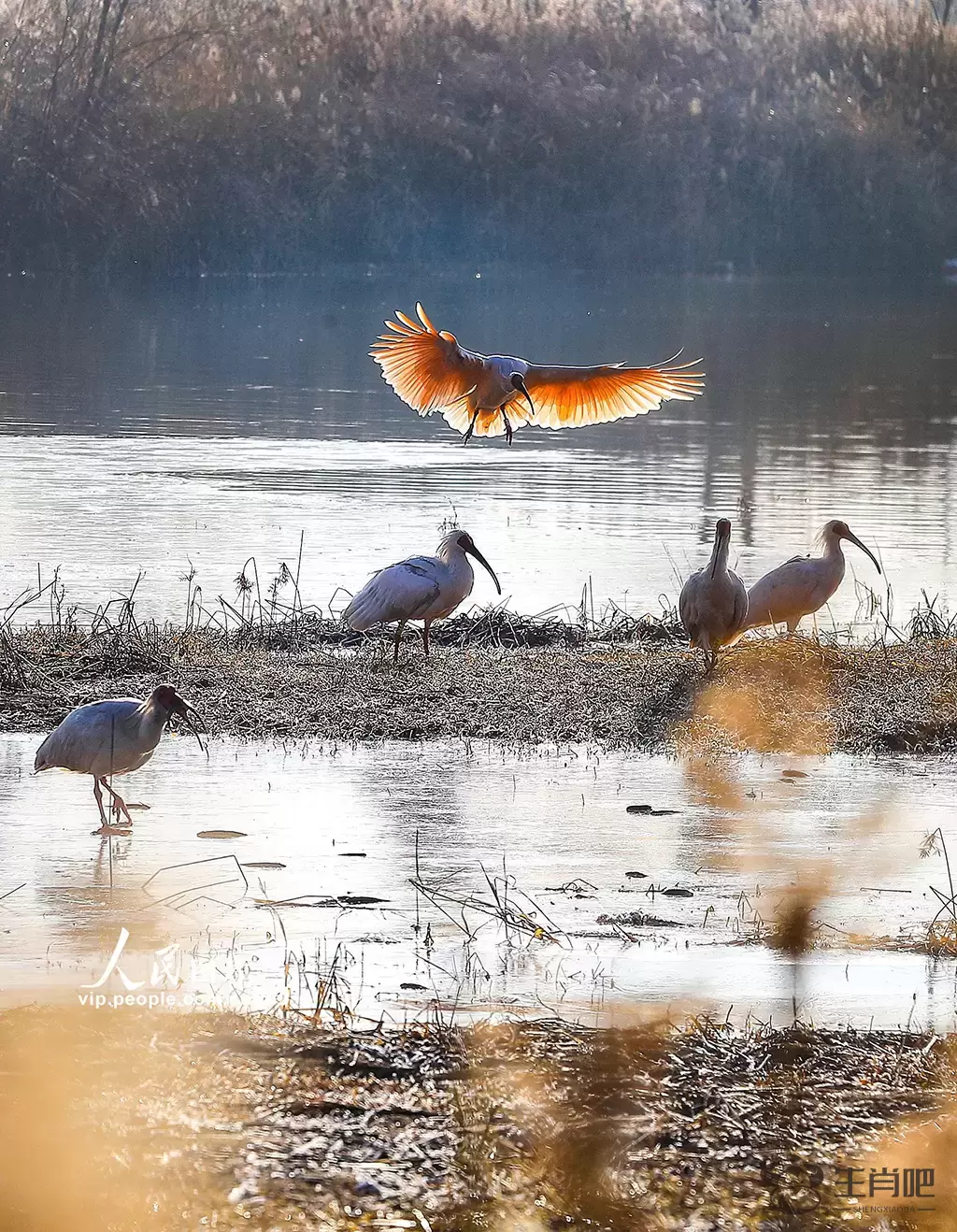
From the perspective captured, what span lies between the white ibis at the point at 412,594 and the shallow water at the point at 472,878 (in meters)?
1.77

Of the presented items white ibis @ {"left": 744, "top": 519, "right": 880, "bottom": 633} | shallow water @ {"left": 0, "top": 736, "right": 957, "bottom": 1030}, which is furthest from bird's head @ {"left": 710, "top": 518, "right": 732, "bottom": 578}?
shallow water @ {"left": 0, "top": 736, "right": 957, "bottom": 1030}

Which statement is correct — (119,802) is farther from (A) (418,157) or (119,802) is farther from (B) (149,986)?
(A) (418,157)

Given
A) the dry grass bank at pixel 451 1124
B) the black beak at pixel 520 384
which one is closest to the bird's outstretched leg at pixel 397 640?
the black beak at pixel 520 384

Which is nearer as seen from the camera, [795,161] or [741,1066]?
[741,1066]

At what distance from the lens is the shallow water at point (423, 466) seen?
1476cm

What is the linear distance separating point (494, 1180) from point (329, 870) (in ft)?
7.90

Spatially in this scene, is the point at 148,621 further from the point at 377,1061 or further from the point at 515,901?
the point at 377,1061

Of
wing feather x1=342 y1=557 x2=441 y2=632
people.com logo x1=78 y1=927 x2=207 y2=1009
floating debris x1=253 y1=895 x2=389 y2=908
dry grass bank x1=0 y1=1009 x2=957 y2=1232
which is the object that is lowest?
dry grass bank x1=0 y1=1009 x2=957 y2=1232

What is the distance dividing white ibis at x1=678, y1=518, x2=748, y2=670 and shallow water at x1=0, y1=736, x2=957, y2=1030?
5.77ft

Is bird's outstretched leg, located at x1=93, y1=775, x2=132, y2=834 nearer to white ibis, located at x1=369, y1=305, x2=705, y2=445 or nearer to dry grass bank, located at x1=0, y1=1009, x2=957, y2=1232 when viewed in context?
dry grass bank, located at x1=0, y1=1009, x2=957, y2=1232

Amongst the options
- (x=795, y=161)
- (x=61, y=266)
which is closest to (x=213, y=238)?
(x=61, y=266)

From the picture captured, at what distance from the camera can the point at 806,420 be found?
27234mm

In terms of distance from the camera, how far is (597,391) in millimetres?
12297

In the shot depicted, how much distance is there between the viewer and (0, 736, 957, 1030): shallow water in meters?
5.52
